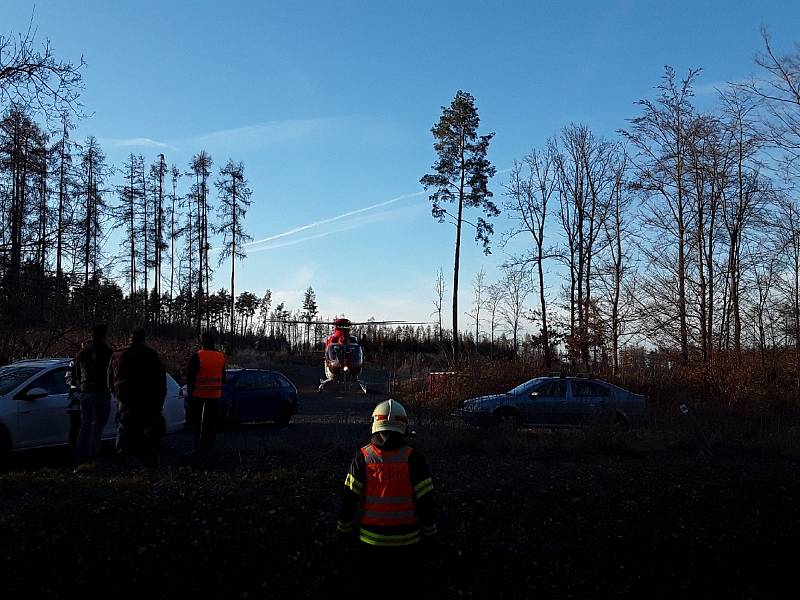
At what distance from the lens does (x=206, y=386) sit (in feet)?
35.1

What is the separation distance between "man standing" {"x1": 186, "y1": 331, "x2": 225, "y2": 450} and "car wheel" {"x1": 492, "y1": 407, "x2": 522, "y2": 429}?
16.0ft

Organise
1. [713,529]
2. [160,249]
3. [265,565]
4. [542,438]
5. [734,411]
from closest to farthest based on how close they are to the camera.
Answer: [265,565] → [713,529] → [542,438] → [734,411] → [160,249]

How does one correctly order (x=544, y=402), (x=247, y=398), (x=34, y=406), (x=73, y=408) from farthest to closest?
(x=544, y=402) < (x=247, y=398) < (x=34, y=406) < (x=73, y=408)

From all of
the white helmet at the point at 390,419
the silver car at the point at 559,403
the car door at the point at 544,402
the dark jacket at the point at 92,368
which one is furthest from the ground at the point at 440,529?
the car door at the point at 544,402

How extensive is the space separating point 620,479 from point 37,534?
6759 mm

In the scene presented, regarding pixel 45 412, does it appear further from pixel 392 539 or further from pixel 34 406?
pixel 392 539

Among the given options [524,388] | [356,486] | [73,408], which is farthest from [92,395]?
[524,388]

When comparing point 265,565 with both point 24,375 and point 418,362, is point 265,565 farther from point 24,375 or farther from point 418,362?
point 418,362

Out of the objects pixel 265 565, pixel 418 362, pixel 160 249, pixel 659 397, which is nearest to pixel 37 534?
pixel 265 565

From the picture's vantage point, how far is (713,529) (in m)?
8.57

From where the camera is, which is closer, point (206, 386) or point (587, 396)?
point (206, 386)

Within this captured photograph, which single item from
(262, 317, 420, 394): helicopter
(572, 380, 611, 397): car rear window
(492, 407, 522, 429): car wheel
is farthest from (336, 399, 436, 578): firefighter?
(262, 317, 420, 394): helicopter

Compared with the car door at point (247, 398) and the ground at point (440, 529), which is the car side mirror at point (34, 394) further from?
the car door at point (247, 398)

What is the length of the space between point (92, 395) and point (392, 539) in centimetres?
637
